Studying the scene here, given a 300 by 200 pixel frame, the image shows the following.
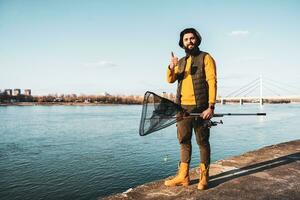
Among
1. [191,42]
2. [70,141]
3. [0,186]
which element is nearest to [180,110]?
[191,42]

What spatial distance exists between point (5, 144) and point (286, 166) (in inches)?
613

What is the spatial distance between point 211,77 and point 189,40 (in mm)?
635

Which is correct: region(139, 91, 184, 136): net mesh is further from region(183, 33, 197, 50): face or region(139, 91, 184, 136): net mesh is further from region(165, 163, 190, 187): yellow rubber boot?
region(183, 33, 197, 50): face

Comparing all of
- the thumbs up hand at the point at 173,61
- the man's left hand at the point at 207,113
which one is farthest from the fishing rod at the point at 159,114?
the thumbs up hand at the point at 173,61

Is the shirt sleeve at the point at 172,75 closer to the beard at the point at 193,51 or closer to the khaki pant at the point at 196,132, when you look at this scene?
the beard at the point at 193,51

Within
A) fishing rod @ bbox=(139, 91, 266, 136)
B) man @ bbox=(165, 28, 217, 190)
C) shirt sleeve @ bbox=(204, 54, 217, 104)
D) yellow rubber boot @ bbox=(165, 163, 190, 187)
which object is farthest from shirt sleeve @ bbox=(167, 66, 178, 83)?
yellow rubber boot @ bbox=(165, 163, 190, 187)

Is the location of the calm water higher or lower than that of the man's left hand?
lower

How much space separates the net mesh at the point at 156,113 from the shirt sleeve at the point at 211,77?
1.53 feet

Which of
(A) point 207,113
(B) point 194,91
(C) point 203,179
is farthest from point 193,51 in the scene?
(C) point 203,179

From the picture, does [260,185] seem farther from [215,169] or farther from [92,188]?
[92,188]

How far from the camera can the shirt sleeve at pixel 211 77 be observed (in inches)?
159

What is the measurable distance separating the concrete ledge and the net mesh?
853 millimetres

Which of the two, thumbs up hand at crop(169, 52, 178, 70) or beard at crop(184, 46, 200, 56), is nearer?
thumbs up hand at crop(169, 52, 178, 70)

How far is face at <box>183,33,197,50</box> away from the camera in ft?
13.7
